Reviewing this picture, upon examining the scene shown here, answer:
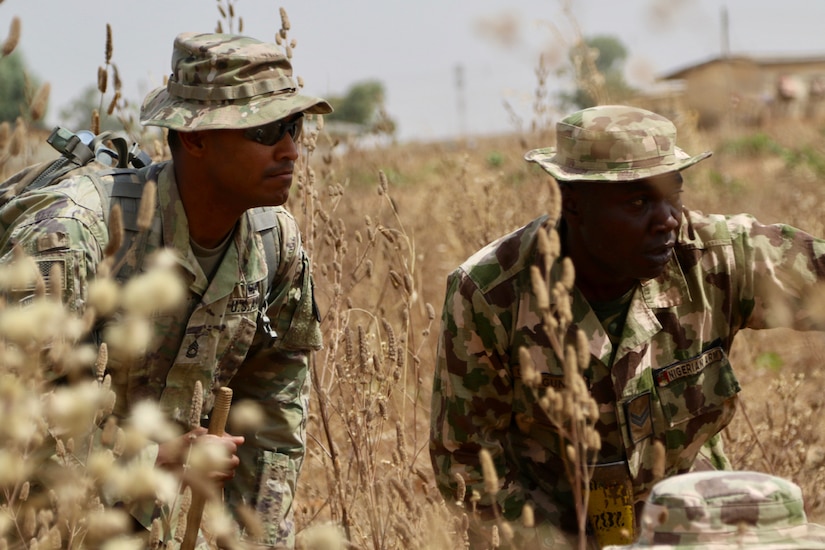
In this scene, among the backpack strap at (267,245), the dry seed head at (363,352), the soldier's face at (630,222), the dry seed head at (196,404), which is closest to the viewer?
the dry seed head at (196,404)

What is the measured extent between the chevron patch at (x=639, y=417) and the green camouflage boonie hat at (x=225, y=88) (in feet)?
3.74

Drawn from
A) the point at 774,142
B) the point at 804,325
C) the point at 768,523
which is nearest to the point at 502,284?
the point at 804,325

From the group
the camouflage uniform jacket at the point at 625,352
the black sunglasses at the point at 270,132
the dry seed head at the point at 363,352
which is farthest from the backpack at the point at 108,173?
the camouflage uniform jacket at the point at 625,352

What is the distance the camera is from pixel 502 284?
10.1 ft

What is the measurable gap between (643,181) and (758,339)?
334 centimetres

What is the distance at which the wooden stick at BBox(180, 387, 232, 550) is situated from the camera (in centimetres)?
266

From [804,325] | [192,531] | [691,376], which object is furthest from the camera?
[691,376]

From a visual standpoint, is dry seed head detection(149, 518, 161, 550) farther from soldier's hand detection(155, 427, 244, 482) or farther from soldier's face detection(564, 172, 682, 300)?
soldier's face detection(564, 172, 682, 300)

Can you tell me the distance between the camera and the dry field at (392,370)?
2363 millimetres

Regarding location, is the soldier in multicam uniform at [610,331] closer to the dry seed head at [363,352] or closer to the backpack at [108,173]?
the dry seed head at [363,352]

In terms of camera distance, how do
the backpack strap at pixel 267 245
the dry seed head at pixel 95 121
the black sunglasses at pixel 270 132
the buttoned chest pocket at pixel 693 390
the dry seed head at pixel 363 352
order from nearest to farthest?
the dry seed head at pixel 363 352
the black sunglasses at pixel 270 132
the buttoned chest pocket at pixel 693 390
the backpack strap at pixel 267 245
the dry seed head at pixel 95 121

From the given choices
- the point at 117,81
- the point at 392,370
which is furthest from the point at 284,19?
the point at 392,370

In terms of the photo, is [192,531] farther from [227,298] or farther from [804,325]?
[804,325]

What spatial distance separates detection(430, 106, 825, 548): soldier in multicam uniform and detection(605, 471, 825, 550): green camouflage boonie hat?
1.18 metres
